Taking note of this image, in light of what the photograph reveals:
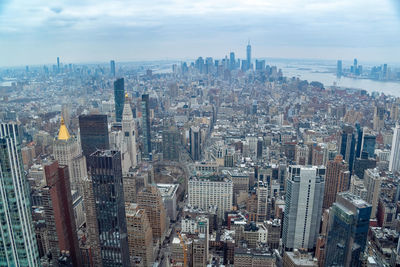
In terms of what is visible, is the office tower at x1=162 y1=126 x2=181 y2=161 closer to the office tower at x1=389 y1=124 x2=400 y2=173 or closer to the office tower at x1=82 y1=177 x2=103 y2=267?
the office tower at x1=82 y1=177 x2=103 y2=267

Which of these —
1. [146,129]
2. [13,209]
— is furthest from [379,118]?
[13,209]

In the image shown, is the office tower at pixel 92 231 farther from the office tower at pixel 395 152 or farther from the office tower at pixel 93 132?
the office tower at pixel 395 152

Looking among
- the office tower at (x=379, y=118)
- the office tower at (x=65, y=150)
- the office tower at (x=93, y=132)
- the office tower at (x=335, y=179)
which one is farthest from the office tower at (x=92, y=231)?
the office tower at (x=379, y=118)

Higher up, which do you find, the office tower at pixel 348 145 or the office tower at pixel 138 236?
the office tower at pixel 348 145

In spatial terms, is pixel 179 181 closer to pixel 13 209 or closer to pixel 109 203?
pixel 109 203

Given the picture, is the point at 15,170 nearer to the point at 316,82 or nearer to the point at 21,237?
the point at 21,237

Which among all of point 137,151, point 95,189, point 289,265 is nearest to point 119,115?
point 137,151
